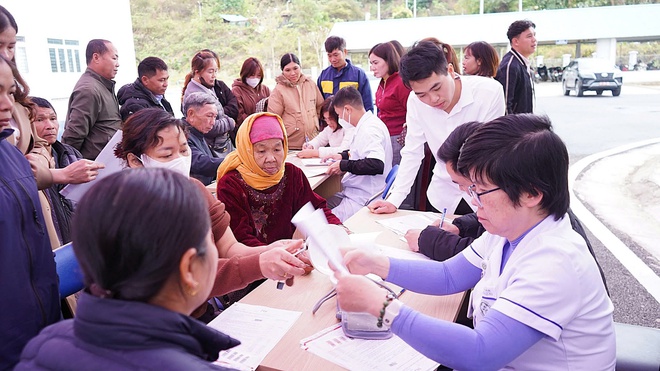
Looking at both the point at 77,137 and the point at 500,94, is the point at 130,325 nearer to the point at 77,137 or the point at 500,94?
the point at 500,94

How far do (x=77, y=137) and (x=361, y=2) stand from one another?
115 feet

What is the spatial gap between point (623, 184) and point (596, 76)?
1153 cm

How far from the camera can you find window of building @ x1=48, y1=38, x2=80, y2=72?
10750 millimetres

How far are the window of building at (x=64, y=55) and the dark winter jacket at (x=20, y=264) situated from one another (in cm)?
1082

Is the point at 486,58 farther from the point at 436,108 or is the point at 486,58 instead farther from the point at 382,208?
the point at 382,208

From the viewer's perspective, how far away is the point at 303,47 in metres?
26.3

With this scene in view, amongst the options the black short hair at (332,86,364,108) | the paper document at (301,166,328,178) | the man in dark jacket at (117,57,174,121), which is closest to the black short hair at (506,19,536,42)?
the black short hair at (332,86,364,108)

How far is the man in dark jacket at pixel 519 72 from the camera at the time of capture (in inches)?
177

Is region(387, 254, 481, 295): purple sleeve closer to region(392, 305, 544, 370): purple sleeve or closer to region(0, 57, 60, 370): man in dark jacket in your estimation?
region(392, 305, 544, 370): purple sleeve

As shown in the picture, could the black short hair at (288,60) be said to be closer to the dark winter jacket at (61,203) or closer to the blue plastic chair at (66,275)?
the dark winter jacket at (61,203)

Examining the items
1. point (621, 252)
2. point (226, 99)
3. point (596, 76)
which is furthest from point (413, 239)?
point (596, 76)

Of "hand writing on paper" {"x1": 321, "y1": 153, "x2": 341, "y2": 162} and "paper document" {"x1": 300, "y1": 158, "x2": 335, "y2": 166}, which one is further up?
"hand writing on paper" {"x1": 321, "y1": 153, "x2": 341, "y2": 162}

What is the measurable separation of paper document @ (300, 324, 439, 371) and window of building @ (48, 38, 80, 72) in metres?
11.3

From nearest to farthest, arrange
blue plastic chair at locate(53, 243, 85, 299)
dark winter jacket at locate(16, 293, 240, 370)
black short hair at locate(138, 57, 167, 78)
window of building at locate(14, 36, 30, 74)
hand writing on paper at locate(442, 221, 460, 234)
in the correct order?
dark winter jacket at locate(16, 293, 240, 370), blue plastic chair at locate(53, 243, 85, 299), hand writing on paper at locate(442, 221, 460, 234), black short hair at locate(138, 57, 167, 78), window of building at locate(14, 36, 30, 74)
